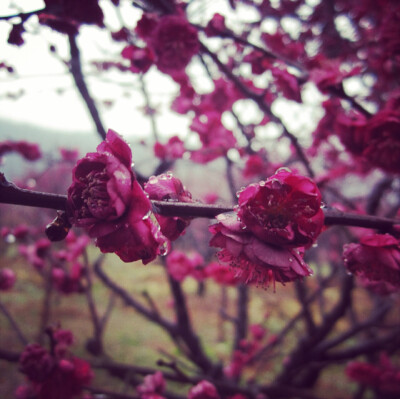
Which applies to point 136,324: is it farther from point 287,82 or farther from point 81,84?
point 287,82

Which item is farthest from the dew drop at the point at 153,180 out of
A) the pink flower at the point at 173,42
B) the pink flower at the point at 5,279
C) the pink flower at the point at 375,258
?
the pink flower at the point at 5,279

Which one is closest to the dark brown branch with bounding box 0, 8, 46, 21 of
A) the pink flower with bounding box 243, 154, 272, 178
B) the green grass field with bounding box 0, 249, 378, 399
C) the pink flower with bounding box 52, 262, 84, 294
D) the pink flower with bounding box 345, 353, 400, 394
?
the pink flower with bounding box 243, 154, 272, 178

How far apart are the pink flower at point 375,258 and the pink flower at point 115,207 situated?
1.82ft

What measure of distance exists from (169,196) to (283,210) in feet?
0.92

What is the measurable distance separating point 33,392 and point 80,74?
1.68m

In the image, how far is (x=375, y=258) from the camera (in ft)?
2.42

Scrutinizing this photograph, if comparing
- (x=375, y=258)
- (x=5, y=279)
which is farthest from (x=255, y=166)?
(x=5, y=279)

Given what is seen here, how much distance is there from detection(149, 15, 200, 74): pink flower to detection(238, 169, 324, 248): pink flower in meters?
0.98

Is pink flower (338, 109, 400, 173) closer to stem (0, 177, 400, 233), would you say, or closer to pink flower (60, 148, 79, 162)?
stem (0, 177, 400, 233)

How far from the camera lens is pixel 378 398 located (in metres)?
2.71

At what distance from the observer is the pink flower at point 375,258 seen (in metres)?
0.70

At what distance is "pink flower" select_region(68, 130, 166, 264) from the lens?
52 cm

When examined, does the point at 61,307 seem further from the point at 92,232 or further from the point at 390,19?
the point at 390,19

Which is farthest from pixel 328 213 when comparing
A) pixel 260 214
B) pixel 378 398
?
pixel 378 398
